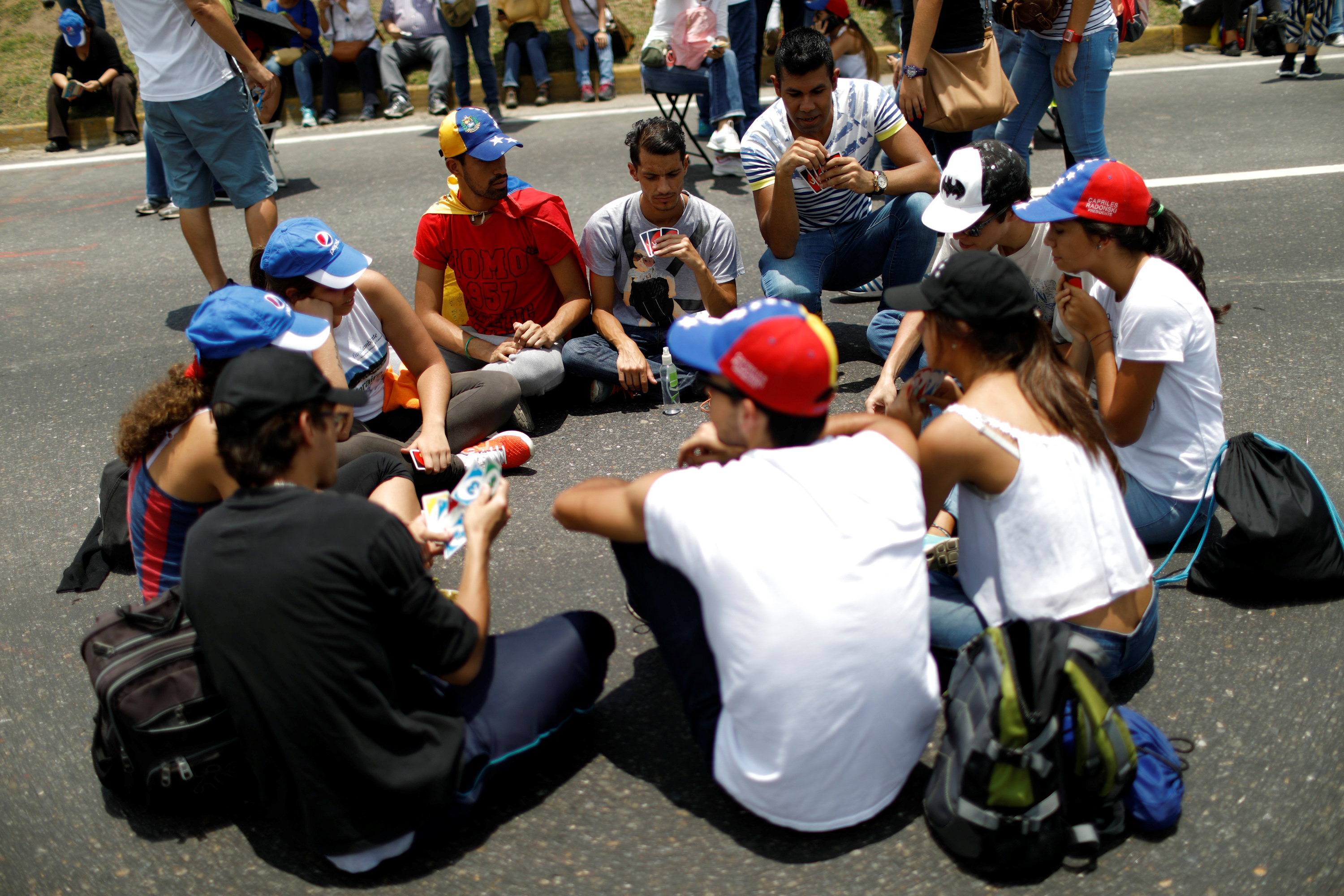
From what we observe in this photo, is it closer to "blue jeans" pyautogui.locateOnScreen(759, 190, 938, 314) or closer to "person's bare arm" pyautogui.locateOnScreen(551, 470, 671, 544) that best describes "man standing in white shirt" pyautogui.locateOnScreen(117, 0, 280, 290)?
"blue jeans" pyautogui.locateOnScreen(759, 190, 938, 314)

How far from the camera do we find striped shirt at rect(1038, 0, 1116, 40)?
17.6 ft

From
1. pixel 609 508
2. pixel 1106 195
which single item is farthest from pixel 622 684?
pixel 1106 195

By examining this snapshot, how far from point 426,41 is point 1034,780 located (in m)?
9.92

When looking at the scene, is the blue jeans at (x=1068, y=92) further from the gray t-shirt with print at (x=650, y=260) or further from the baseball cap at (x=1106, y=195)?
the baseball cap at (x=1106, y=195)

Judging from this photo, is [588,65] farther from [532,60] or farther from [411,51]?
[411,51]

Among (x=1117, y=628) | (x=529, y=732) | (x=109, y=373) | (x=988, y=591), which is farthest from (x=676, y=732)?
(x=109, y=373)

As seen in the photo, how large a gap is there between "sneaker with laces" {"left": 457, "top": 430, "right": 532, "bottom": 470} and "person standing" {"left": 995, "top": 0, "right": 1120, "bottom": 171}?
3546 millimetres

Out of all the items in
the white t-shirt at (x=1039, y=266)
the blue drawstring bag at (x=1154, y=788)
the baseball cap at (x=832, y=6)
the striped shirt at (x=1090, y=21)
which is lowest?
the blue drawstring bag at (x=1154, y=788)

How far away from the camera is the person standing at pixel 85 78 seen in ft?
31.4

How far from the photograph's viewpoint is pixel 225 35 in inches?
207

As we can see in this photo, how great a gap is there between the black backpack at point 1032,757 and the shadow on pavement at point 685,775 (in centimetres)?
21

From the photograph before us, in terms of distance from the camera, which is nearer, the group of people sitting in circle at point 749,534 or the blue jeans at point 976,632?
the group of people sitting in circle at point 749,534

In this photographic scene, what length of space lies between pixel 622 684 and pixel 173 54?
4.43m

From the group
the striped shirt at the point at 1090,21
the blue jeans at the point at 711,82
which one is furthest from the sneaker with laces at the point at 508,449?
the blue jeans at the point at 711,82
